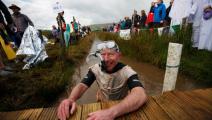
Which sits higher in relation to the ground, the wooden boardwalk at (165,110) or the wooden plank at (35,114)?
the wooden boardwalk at (165,110)

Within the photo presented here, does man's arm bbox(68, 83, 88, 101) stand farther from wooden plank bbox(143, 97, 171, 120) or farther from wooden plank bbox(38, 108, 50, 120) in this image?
wooden plank bbox(143, 97, 171, 120)

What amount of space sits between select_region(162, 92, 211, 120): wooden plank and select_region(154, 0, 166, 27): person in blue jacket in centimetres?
797

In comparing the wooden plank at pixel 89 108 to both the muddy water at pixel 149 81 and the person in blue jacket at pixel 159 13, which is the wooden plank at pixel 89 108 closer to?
the muddy water at pixel 149 81

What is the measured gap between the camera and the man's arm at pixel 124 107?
5.00ft

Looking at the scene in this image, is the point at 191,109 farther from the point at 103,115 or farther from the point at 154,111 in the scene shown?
the point at 103,115

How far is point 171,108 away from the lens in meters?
1.78

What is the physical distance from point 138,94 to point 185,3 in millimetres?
6283

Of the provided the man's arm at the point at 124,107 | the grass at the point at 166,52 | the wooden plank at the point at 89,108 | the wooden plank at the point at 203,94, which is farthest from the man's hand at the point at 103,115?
the grass at the point at 166,52

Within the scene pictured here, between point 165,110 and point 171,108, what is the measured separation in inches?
3.1

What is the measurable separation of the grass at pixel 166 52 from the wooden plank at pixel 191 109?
322 cm

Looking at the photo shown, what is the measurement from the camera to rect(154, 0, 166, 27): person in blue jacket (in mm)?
9078

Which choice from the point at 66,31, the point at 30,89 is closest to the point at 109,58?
the point at 30,89

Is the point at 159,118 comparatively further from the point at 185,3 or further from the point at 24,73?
the point at 185,3

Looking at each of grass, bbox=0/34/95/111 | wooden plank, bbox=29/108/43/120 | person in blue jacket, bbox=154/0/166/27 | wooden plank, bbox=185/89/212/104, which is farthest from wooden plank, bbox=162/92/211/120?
person in blue jacket, bbox=154/0/166/27
